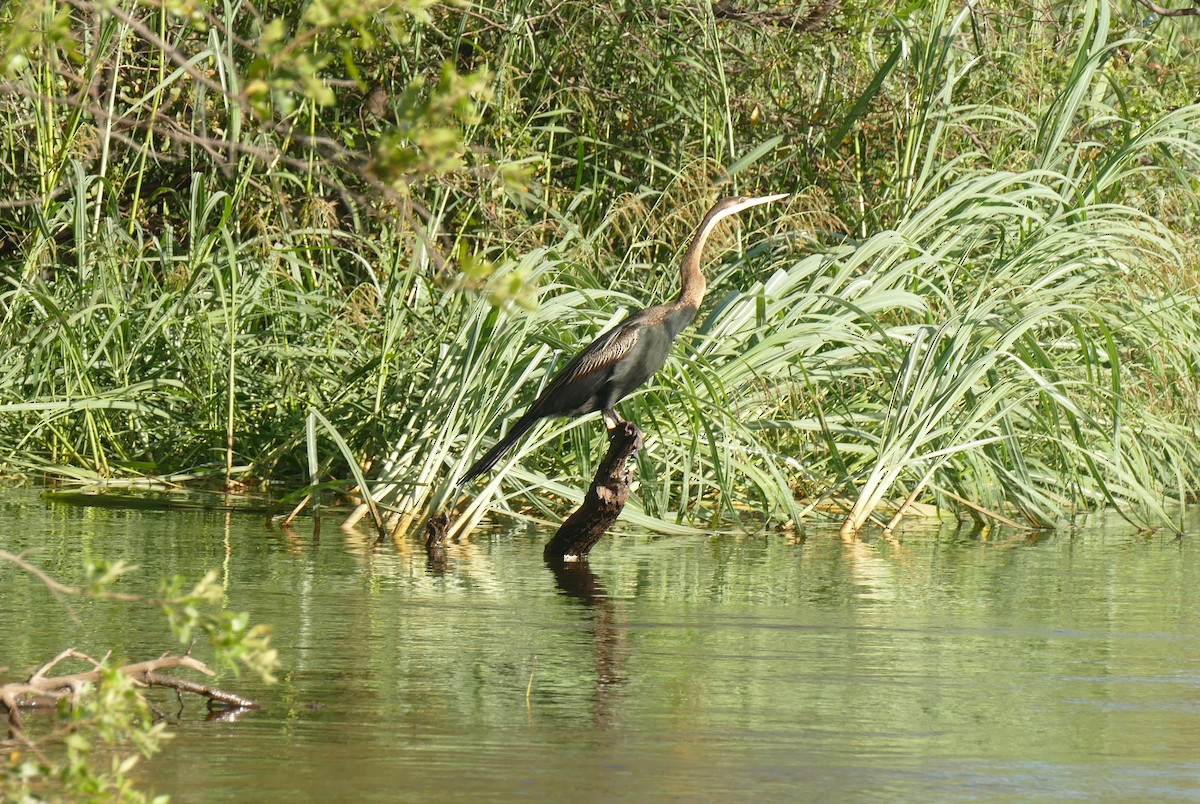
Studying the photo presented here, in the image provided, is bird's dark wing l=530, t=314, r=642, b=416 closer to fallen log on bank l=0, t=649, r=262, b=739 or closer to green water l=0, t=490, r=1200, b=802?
green water l=0, t=490, r=1200, b=802

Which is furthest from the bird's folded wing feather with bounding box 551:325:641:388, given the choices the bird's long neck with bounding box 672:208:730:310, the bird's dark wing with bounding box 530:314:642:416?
the bird's long neck with bounding box 672:208:730:310

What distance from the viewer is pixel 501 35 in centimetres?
1082

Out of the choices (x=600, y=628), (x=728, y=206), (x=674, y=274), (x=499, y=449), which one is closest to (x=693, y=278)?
(x=728, y=206)

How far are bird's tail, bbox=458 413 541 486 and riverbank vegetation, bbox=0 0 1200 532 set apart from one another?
1.15ft

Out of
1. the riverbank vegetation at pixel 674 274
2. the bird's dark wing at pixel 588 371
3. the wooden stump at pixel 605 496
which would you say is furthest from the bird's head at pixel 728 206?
the wooden stump at pixel 605 496

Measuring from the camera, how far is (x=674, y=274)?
880 centimetres

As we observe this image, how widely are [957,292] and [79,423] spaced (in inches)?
163

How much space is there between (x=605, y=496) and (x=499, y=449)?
1.48 feet

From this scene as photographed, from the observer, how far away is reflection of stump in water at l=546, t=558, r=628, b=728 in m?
4.32

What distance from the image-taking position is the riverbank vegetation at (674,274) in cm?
776

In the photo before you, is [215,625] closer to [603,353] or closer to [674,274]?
[603,353]

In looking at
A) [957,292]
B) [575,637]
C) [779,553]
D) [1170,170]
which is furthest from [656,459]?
[1170,170]

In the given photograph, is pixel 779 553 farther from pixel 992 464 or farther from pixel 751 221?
pixel 751 221

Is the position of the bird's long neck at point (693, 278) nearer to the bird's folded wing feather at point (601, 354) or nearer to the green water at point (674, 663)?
the bird's folded wing feather at point (601, 354)
